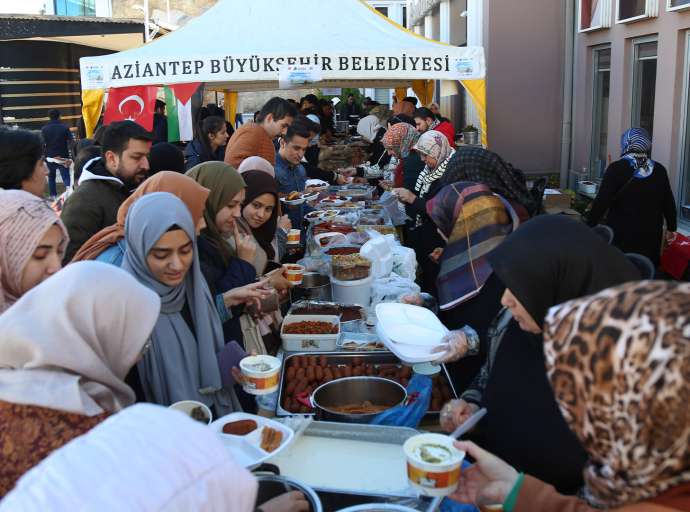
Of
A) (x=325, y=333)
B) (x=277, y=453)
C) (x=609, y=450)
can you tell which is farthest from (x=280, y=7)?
(x=609, y=450)

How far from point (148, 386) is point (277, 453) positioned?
672 millimetres

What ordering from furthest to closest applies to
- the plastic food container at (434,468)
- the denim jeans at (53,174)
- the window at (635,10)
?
the denim jeans at (53,174) → the window at (635,10) → the plastic food container at (434,468)

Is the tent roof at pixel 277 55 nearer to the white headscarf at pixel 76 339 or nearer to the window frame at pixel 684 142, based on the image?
the window frame at pixel 684 142

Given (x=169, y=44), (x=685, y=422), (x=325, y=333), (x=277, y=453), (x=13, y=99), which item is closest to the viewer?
(x=685, y=422)

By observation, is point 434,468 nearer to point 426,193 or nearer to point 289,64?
point 426,193

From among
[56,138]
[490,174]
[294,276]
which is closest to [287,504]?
[294,276]

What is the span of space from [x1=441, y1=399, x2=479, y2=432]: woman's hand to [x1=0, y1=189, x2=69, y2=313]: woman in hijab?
4.66 feet

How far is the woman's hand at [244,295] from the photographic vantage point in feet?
9.36

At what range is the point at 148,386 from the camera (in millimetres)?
2338

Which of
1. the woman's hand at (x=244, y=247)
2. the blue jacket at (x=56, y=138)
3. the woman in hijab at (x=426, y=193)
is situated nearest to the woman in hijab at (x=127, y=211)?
the woman's hand at (x=244, y=247)

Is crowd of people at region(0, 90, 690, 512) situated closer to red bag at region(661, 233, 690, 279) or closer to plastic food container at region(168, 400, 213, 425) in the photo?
plastic food container at region(168, 400, 213, 425)

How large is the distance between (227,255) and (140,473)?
2168 mm

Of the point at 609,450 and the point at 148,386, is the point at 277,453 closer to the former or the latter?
the point at 148,386

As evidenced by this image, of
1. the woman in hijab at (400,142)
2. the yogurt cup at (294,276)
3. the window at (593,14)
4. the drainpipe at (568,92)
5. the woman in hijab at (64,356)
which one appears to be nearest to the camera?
the woman in hijab at (64,356)
